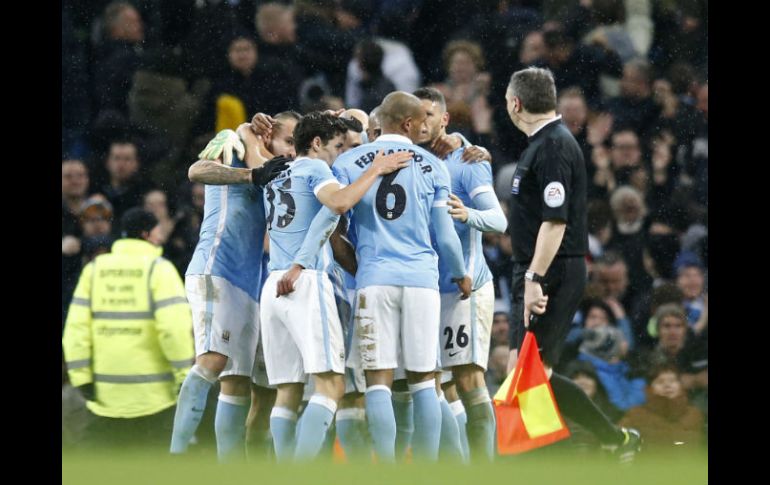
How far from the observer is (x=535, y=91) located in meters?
7.51

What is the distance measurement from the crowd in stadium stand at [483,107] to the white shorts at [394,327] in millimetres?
2172

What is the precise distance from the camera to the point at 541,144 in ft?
24.3

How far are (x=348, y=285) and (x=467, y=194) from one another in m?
0.91

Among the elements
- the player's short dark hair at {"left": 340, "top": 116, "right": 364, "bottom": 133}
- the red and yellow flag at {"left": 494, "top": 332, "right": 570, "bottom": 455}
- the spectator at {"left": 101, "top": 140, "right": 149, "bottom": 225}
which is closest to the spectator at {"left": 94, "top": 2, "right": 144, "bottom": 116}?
the spectator at {"left": 101, "top": 140, "right": 149, "bottom": 225}

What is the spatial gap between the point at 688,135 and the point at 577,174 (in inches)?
117

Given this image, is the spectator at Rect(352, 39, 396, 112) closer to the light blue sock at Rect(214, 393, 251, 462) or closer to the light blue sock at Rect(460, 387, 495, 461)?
the light blue sock at Rect(460, 387, 495, 461)

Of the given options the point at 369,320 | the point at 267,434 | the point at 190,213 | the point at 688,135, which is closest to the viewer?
the point at 369,320

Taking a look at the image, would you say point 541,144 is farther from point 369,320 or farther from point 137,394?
point 137,394

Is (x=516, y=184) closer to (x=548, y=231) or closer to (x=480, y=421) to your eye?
(x=548, y=231)

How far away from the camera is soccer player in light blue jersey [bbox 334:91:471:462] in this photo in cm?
710

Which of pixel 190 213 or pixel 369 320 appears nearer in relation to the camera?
pixel 369 320

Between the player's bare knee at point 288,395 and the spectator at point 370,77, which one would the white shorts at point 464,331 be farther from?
the spectator at point 370,77

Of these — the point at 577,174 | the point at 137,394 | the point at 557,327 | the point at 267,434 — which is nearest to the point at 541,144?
the point at 577,174

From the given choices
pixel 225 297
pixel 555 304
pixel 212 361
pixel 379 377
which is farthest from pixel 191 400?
pixel 555 304
